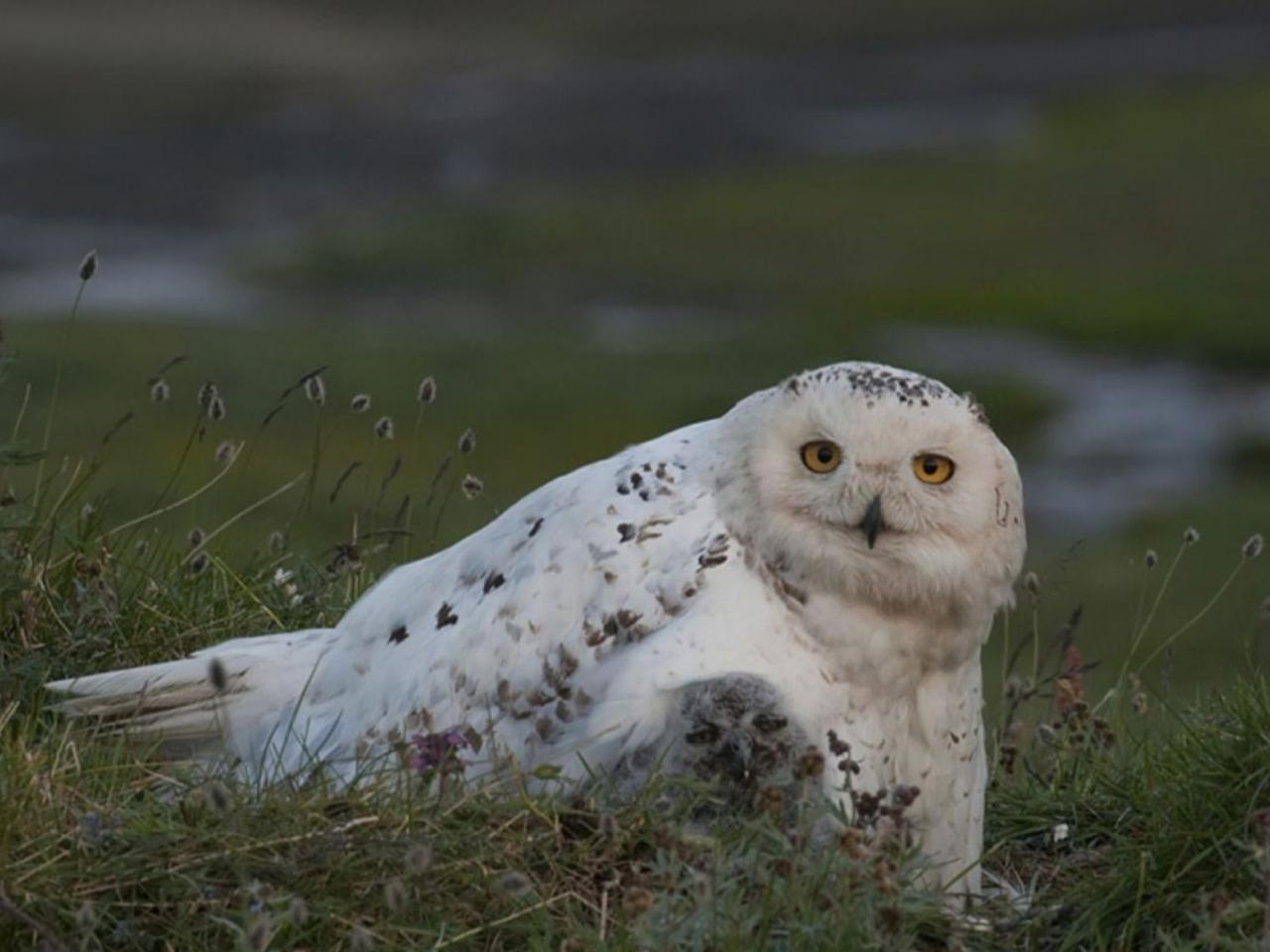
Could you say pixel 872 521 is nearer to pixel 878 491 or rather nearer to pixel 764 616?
pixel 878 491

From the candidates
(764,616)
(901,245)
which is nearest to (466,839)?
(764,616)

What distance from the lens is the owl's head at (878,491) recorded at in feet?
18.2

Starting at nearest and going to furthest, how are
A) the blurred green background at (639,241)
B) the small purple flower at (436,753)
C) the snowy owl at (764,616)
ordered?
the small purple flower at (436,753) < the snowy owl at (764,616) < the blurred green background at (639,241)

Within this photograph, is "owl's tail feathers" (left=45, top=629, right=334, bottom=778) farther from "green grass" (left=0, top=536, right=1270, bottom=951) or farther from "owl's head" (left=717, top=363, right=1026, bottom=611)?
"owl's head" (left=717, top=363, right=1026, bottom=611)

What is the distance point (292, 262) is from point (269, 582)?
34.7 metres

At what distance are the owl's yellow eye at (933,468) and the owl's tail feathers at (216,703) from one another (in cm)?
148

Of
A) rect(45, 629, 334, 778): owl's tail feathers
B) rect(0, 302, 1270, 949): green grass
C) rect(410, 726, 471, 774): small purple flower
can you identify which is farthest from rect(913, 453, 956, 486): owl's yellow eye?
rect(45, 629, 334, 778): owl's tail feathers

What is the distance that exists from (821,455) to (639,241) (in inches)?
1463

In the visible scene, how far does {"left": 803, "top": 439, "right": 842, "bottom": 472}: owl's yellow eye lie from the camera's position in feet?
18.5

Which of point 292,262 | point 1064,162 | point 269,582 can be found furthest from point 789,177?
point 269,582

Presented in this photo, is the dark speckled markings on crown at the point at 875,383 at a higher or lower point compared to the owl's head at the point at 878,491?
higher

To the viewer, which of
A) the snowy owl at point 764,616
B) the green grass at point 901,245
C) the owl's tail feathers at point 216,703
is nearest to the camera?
the snowy owl at point 764,616

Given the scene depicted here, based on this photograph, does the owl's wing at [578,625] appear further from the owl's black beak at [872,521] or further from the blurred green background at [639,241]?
the blurred green background at [639,241]

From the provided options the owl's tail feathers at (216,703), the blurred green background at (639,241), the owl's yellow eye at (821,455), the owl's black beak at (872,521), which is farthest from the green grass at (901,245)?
the owl's black beak at (872,521)
